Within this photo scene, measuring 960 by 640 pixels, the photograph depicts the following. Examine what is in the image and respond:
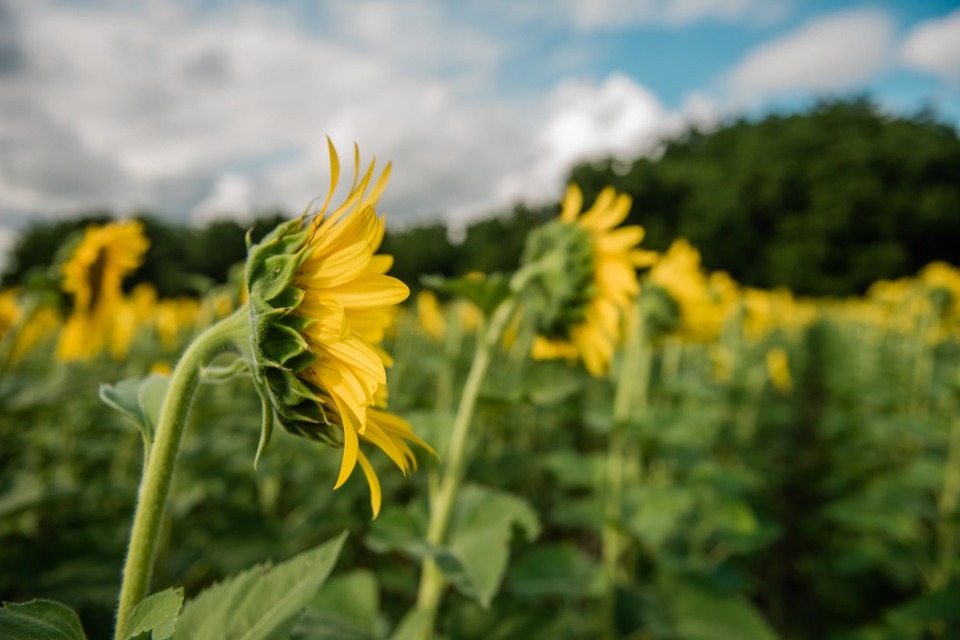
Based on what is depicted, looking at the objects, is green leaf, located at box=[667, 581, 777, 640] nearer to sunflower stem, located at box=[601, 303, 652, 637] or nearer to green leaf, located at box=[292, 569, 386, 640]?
sunflower stem, located at box=[601, 303, 652, 637]

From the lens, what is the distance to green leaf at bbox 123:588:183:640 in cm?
57

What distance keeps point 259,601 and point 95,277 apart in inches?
88.5

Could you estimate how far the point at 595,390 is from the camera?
6262mm

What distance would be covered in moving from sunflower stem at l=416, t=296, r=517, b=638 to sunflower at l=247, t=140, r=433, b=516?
0.65 metres

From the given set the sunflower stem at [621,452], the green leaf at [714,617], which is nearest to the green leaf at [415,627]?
the sunflower stem at [621,452]

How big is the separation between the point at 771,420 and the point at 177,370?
22.1 ft

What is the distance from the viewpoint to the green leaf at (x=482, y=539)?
3.80 ft

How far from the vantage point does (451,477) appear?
1.41 metres

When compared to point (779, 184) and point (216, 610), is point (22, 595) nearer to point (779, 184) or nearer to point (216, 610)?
point (216, 610)

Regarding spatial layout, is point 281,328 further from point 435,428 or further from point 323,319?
point 435,428

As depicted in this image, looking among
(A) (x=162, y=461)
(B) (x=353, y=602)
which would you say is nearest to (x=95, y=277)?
(B) (x=353, y=602)

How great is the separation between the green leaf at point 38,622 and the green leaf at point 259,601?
0.14 meters

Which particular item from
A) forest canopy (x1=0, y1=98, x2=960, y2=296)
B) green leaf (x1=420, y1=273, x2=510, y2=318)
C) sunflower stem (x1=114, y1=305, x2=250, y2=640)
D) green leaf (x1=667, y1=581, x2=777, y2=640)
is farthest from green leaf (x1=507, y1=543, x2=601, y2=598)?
forest canopy (x1=0, y1=98, x2=960, y2=296)

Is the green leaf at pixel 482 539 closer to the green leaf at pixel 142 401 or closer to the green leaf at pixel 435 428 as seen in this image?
the green leaf at pixel 435 428
